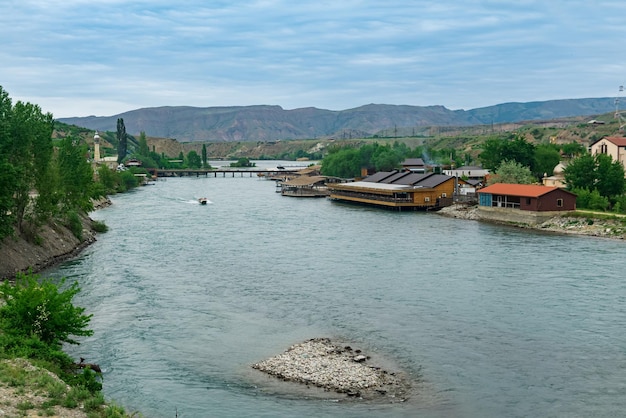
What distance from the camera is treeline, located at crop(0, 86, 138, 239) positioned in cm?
3316

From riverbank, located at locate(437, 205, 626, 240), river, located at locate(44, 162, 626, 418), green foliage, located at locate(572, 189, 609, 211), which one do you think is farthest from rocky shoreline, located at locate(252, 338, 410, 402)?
green foliage, located at locate(572, 189, 609, 211)

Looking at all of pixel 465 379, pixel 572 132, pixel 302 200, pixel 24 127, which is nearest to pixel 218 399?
pixel 465 379

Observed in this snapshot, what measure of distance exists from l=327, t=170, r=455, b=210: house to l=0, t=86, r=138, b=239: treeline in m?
37.1

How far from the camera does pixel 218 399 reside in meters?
18.7

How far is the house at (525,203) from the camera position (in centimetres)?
5656

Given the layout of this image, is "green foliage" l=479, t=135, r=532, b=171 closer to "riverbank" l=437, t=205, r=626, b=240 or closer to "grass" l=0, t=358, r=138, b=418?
"riverbank" l=437, t=205, r=626, b=240

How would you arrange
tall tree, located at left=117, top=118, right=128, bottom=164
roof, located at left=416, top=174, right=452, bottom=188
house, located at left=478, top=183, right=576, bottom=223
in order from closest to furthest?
house, located at left=478, top=183, right=576, bottom=223, roof, located at left=416, top=174, right=452, bottom=188, tall tree, located at left=117, top=118, right=128, bottom=164

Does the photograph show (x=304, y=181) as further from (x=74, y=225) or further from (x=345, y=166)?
(x=74, y=225)

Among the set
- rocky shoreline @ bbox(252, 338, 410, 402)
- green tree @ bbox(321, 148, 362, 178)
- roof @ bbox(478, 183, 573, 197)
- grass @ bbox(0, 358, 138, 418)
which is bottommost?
rocky shoreline @ bbox(252, 338, 410, 402)

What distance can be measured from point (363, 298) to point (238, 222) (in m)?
31.1

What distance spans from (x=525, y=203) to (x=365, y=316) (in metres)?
35.0

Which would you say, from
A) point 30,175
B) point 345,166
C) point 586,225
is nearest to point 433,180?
point 586,225

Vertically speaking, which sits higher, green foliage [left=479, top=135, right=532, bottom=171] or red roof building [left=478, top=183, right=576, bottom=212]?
green foliage [left=479, top=135, right=532, bottom=171]

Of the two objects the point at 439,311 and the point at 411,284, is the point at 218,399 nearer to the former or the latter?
the point at 439,311
